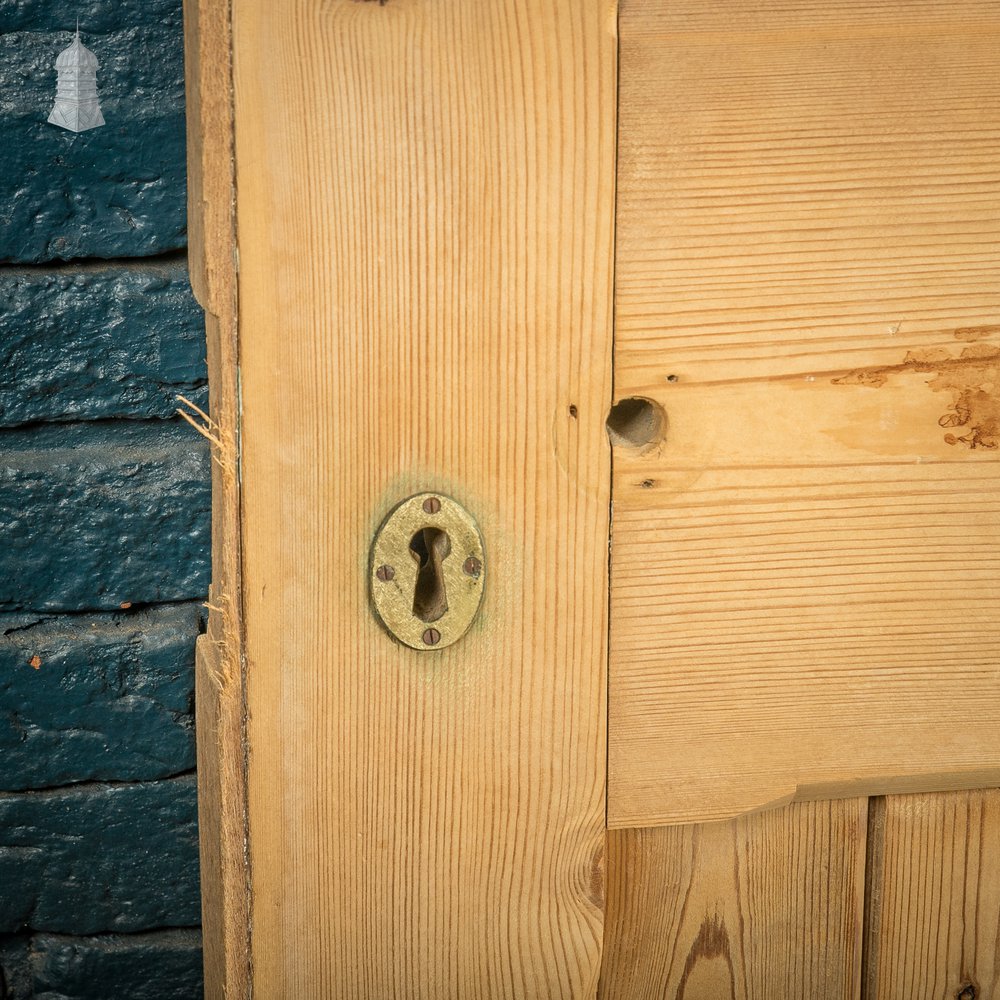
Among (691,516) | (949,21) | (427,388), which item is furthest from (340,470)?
(949,21)

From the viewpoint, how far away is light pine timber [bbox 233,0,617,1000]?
530 millimetres

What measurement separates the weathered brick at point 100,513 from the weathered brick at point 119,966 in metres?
0.38

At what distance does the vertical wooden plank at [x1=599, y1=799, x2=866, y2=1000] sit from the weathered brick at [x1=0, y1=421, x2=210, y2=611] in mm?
581

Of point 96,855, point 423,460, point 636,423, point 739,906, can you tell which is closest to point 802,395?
point 636,423

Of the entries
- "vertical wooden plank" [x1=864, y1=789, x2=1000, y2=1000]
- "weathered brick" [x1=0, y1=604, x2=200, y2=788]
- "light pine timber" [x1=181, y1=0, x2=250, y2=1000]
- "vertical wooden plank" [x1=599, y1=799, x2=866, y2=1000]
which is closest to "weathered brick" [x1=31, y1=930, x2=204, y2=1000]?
"weathered brick" [x1=0, y1=604, x2=200, y2=788]

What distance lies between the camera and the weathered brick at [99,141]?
924mm

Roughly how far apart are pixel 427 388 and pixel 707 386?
159 millimetres

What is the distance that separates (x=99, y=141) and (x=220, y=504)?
0.56 metres

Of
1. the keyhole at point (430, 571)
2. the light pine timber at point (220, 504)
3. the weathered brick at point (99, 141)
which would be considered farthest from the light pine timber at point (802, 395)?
the weathered brick at point (99, 141)

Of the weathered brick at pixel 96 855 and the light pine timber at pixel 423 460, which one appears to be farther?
the weathered brick at pixel 96 855

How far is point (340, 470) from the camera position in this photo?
0.55m

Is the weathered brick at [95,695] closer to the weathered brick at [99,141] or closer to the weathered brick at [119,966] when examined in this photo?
the weathered brick at [119,966]

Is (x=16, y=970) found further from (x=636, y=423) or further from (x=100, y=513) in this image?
(x=636, y=423)

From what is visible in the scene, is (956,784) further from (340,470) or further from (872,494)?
(340,470)
